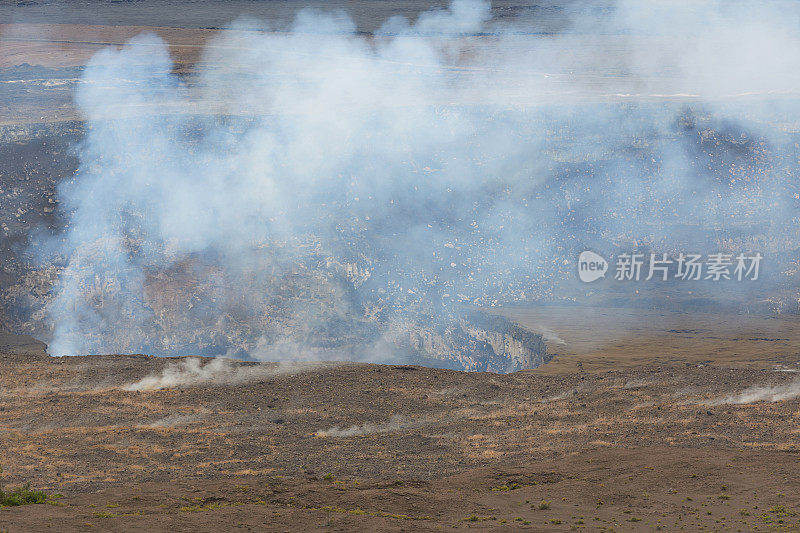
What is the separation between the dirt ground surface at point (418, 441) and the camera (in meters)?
13.5

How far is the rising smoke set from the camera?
86.4 feet

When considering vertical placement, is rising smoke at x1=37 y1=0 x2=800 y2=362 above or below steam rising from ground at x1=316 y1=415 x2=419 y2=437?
above

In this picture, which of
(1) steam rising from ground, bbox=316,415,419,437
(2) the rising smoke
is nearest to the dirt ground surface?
(1) steam rising from ground, bbox=316,415,419,437

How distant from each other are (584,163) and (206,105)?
53.4 ft

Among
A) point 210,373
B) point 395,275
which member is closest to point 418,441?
point 210,373

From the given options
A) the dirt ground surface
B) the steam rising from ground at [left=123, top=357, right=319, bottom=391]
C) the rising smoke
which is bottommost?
the dirt ground surface

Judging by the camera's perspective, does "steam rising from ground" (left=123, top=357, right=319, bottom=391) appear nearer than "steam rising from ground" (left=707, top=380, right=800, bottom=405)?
No

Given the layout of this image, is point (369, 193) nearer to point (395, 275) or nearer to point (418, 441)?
point (395, 275)

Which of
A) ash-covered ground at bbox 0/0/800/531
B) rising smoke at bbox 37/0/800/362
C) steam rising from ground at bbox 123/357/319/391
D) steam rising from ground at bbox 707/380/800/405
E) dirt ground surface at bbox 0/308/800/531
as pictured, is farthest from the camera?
rising smoke at bbox 37/0/800/362

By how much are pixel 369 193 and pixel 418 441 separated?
1374 cm

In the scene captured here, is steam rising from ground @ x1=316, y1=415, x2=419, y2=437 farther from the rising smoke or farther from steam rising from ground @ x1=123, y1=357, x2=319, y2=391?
the rising smoke

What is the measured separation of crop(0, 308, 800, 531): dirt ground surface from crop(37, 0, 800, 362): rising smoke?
4.08 m

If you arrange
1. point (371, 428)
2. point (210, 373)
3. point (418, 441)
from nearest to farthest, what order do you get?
point (418, 441), point (371, 428), point (210, 373)

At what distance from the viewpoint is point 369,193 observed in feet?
96.6
